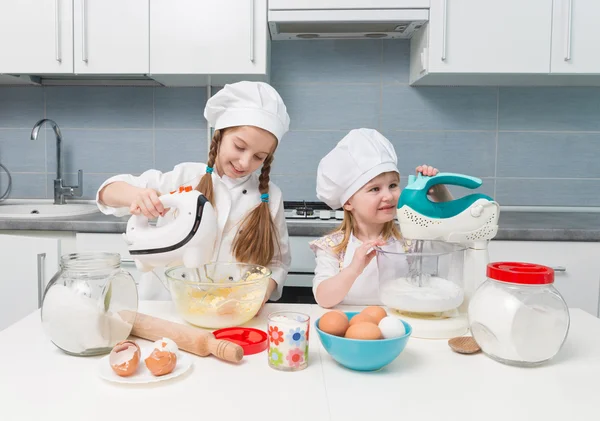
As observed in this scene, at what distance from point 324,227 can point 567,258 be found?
88 centimetres

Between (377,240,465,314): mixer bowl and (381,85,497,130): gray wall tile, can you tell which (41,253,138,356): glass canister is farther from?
(381,85,497,130): gray wall tile

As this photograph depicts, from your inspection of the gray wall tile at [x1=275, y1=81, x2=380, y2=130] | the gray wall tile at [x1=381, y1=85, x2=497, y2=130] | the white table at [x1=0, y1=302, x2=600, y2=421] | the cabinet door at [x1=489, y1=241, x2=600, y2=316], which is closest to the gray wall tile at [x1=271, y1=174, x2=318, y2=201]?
the gray wall tile at [x1=275, y1=81, x2=380, y2=130]

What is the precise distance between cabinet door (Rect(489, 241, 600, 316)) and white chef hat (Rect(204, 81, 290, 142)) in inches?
39.3

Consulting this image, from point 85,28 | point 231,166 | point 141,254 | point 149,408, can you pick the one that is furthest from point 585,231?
point 85,28

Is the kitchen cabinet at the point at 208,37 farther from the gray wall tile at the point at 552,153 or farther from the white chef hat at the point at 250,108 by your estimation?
the gray wall tile at the point at 552,153

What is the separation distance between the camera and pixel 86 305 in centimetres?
86

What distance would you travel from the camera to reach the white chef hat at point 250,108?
1396 millimetres

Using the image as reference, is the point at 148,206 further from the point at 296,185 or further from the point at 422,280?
the point at 296,185

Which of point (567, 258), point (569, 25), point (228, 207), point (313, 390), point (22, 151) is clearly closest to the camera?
point (313, 390)

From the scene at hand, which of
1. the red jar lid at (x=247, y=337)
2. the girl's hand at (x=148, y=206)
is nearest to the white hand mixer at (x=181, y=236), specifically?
the girl's hand at (x=148, y=206)

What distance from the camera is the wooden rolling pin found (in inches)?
33.9

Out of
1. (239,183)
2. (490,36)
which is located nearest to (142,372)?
(239,183)

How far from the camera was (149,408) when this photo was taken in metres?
0.72

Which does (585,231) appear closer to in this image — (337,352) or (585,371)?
(585,371)
